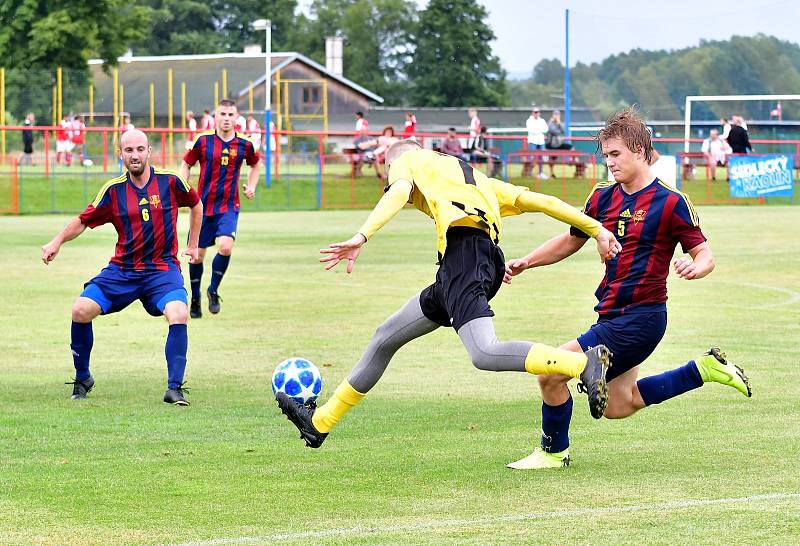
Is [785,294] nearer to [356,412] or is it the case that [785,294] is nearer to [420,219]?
[356,412]

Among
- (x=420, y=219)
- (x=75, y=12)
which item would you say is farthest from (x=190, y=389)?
(x=75, y=12)

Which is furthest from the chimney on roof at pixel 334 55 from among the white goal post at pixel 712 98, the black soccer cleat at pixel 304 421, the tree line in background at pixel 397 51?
the black soccer cleat at pixel 304 421

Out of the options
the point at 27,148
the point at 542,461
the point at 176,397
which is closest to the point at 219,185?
the point at 176,397

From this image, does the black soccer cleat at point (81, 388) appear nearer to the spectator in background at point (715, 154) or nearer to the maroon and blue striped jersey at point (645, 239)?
the maroon and blue striped jersey at point (645, 239)

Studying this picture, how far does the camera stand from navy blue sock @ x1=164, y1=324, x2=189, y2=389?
930 cm

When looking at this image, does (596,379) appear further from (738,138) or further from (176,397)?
(738,138)

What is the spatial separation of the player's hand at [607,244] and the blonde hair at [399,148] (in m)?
1.04

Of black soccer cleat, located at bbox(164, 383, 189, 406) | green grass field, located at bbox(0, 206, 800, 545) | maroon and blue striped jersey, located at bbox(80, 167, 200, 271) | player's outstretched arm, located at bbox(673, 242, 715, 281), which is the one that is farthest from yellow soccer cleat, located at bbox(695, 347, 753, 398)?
maroon and blue striped jersey, located at bbox(80, 167, 200, 271)

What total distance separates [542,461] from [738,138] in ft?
114

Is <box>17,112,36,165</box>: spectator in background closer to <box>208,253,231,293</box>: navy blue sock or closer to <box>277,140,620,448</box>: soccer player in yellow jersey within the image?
<box>208,253,231,293</box>: navy blue sock

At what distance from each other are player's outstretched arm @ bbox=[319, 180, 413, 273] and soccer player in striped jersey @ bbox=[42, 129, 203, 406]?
321cm

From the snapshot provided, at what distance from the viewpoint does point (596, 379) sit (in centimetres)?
631

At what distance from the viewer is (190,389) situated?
9883 millimetres

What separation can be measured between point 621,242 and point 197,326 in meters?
7.53
